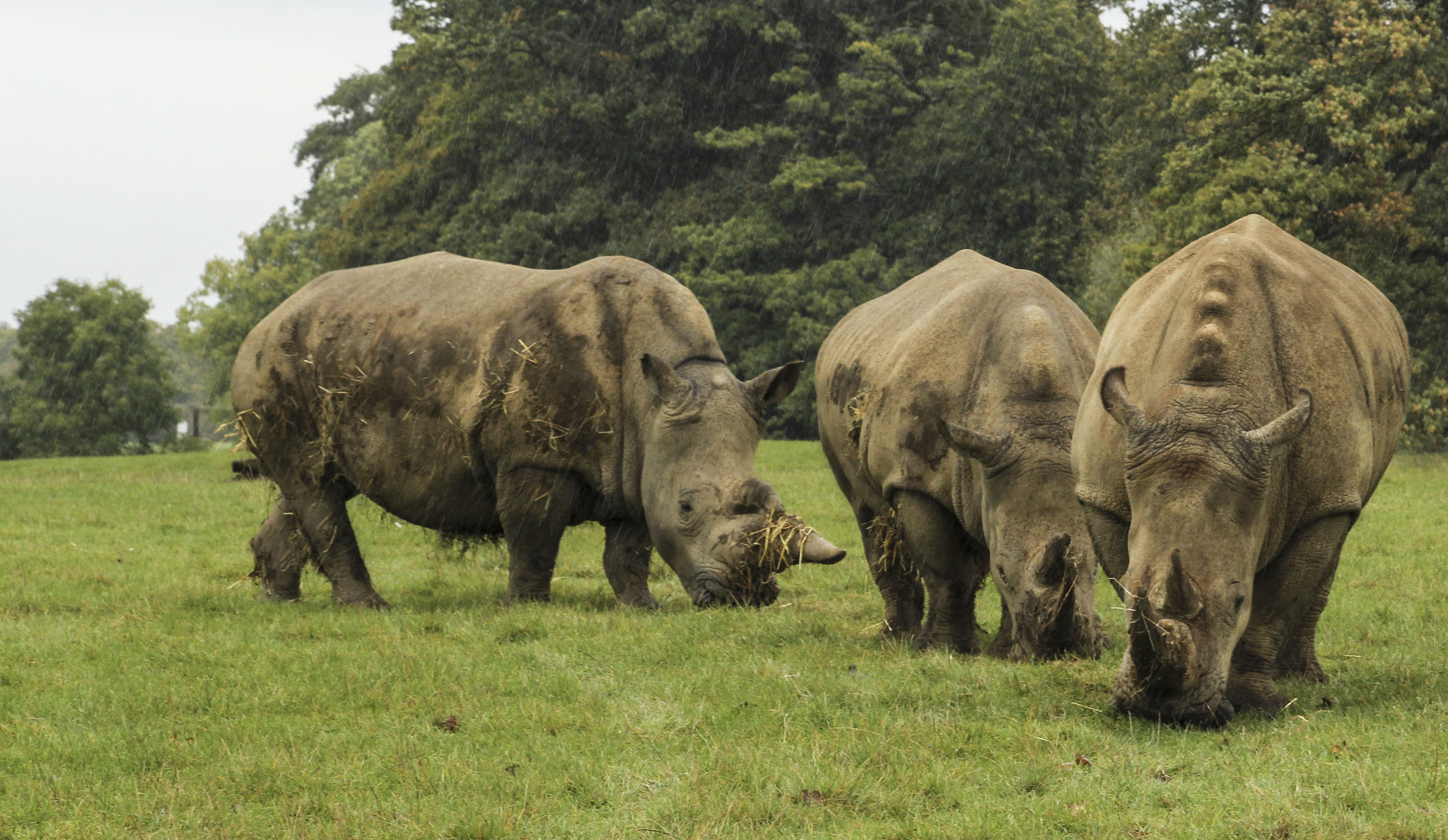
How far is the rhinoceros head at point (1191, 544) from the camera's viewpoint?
637 cm

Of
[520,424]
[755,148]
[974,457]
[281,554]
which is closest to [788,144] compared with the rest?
[755,148]

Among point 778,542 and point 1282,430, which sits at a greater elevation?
point 1282,430

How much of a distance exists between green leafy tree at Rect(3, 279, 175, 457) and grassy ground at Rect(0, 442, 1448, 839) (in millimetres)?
47135

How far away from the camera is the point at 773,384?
1117 cm

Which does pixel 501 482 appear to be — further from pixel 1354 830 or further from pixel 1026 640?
pixel 1354 830

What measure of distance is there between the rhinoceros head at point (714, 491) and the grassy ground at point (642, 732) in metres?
0.35

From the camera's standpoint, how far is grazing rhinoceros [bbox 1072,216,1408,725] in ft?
21.3

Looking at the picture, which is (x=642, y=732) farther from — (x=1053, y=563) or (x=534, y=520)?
(x=534, y=520)

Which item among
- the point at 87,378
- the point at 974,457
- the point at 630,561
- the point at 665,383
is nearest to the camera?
the point at 974,457

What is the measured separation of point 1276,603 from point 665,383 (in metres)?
4.95

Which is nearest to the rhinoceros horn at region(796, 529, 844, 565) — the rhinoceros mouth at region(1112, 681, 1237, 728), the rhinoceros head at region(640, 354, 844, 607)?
the rhinoceros head at region(640, 354, 844, 607)

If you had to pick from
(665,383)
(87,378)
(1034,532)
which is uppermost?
(87,378)

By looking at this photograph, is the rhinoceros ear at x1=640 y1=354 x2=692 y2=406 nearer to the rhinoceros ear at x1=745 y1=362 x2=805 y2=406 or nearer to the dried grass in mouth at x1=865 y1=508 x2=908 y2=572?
the rhinoceros ear at x1=745 y1=362 x2=805 y2=406

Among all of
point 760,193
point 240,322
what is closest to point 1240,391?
point 760,193
